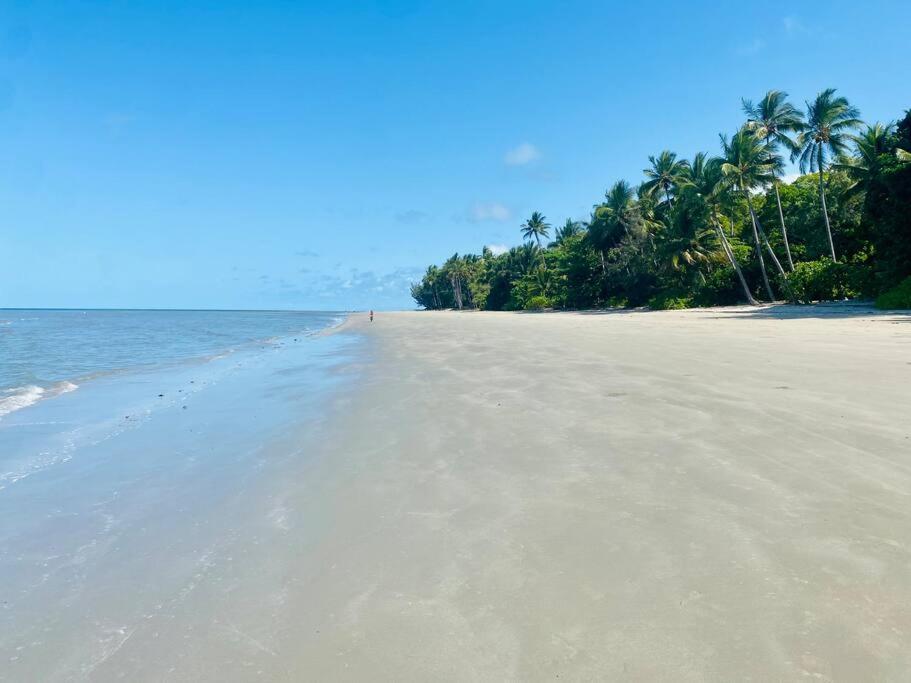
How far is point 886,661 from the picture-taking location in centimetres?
208

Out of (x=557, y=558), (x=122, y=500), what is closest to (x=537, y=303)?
(x=122, y=500)

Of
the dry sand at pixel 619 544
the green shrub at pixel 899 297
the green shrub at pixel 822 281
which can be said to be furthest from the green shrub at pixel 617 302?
the dry sand at pixel 619 544

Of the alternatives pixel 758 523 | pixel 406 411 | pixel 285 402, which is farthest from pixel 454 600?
pixel 285 402

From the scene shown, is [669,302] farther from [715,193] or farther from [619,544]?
[619,544]

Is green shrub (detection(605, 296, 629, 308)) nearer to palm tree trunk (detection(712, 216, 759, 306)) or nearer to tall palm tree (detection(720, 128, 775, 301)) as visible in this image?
palm tree trunk (detection(712, 216, 759, 306))

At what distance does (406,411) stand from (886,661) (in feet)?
20.6

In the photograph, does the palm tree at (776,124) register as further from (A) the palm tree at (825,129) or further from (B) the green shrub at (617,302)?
(B) the green shrub at (617,302)

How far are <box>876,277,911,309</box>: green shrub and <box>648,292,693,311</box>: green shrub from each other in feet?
61.3

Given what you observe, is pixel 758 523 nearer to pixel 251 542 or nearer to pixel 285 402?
pixel 251 542

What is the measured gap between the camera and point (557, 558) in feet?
10.3

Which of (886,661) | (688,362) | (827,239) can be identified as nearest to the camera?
(886,661)

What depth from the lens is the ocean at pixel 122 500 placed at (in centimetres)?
277

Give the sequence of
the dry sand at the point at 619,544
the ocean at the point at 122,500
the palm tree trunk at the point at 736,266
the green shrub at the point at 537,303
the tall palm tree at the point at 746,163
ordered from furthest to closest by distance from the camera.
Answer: the green shrub at the point at 537,303 < the palm tree trunk at the point at 736,266 < the tall palm tree at the point at 746,163 < the ocean at the point at 122,500 < the dry sand at the point at 619,544

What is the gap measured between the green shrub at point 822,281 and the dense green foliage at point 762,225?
0.24ft
